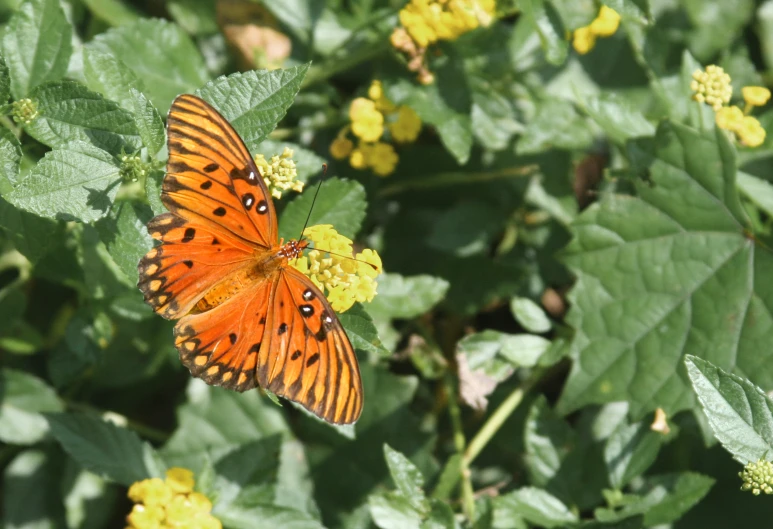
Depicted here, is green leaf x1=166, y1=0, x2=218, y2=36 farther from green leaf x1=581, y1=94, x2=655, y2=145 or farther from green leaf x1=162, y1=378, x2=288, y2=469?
green leaf x1=581, y1=94, x2=655, y2=145

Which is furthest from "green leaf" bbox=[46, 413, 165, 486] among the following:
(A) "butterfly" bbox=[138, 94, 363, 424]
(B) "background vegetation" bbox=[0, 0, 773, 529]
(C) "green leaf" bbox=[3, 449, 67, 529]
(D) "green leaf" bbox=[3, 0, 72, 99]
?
(D) "green leaf" bbox=[3, 0, 72, 99]

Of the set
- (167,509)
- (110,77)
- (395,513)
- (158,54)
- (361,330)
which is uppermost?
(110,77)

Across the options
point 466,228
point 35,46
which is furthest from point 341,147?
point 35,46

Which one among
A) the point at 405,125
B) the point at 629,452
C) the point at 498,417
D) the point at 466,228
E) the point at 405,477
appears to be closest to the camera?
the point at 405,477

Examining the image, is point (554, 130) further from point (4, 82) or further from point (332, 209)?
point (4, 82)

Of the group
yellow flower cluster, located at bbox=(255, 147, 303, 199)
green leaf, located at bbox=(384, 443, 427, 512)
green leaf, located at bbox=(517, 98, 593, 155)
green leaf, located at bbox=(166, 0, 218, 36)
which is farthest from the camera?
green leaf, located at bbox=(166, 0, 218, 36)

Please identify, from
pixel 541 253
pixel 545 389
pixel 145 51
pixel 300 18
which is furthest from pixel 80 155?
pixel 545 389
